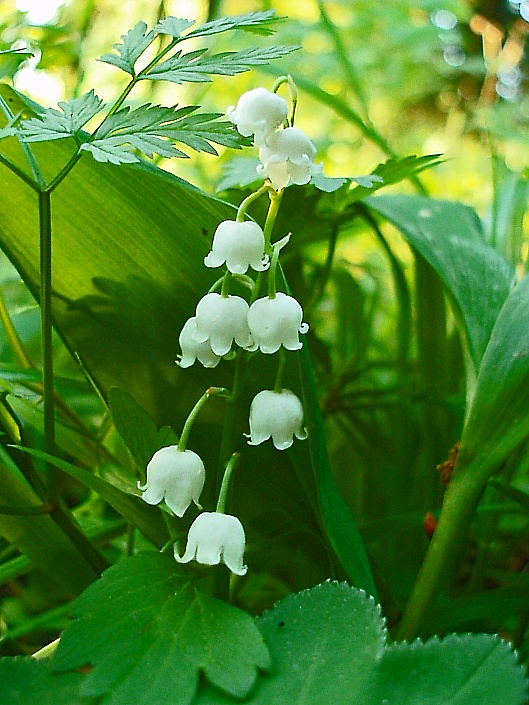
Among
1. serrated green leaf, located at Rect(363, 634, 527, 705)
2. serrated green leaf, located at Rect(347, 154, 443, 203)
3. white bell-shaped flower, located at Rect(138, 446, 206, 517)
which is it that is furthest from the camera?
serrated green leaf, located at Rect(347, 154, 443, 203)

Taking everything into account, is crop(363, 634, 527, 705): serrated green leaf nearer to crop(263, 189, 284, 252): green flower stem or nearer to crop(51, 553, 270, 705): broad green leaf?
crop(51, 553, 270, 705): broad green leaf

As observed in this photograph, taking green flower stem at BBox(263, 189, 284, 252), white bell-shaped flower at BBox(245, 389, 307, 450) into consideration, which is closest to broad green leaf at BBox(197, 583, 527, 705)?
white bell-shaped flower at BBox(245, 389, 307, 450)

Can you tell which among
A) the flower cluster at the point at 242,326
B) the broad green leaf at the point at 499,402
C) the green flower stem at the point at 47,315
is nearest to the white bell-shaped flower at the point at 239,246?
the flower cluster at the point at 242,326

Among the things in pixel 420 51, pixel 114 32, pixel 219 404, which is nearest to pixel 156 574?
pixel 219 404

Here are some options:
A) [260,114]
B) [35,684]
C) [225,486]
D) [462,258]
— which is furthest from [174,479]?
[462,258]

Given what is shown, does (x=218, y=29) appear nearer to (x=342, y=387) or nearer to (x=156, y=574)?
(x=156, y=574)

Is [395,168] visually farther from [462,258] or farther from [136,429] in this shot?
[136,429]
